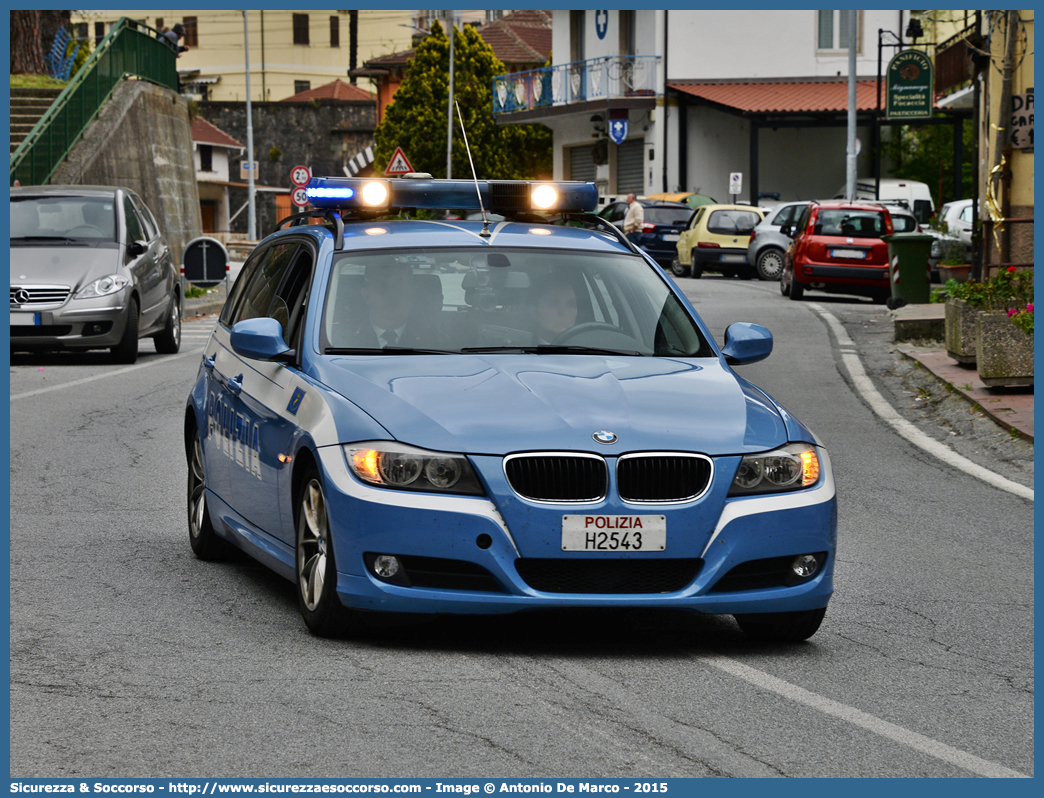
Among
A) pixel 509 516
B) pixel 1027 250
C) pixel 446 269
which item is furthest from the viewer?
pixel 1027 250

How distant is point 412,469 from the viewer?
5523mm

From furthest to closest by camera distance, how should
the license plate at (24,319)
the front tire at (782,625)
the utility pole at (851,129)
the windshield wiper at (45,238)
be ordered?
the utility pole at (851,129) < the windshield wiper at (45,238) < the license plate at (24,319) < the front tire at (782,625)

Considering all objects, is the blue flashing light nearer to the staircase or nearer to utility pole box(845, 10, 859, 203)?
the staircase

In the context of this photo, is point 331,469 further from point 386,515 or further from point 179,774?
point 179,774

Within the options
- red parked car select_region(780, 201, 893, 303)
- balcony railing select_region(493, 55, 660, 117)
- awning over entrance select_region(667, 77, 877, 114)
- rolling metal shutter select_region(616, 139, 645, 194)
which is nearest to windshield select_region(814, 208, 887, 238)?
red parked car select_region(780, 201, 893, 303)

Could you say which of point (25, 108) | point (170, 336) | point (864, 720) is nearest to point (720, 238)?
point (25, 108)

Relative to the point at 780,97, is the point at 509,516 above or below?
below

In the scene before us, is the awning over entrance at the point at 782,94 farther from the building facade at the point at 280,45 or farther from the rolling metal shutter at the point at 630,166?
the building facade at the point at 280,45

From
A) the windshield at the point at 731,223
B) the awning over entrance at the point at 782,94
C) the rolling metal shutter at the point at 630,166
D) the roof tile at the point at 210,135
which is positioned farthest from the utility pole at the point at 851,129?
the roof tile at the point at 210,135

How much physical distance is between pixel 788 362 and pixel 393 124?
5579 centimetres

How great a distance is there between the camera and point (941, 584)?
725cm

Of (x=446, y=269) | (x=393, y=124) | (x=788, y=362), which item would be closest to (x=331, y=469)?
(x=446, y=269)

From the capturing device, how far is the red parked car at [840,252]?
28047 millimetres

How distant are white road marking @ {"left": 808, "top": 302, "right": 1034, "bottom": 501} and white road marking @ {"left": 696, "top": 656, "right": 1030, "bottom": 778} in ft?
15.4
